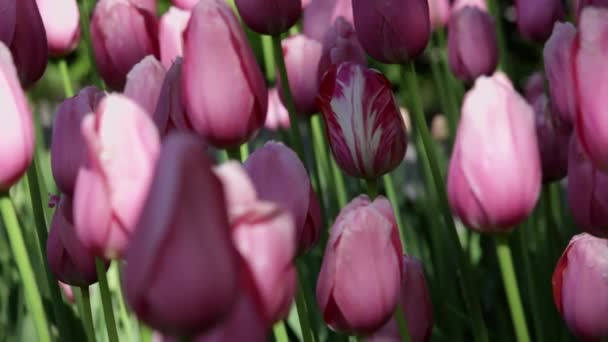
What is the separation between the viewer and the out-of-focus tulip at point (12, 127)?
2.22 ft

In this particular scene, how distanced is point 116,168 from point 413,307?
349 millimetres

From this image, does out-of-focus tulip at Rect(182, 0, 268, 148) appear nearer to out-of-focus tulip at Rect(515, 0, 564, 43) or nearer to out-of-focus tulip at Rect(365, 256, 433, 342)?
out-of-focus tulip at Rect(365, 256, 433, 342)

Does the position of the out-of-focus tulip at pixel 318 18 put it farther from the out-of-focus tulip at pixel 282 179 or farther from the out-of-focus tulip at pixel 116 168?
Result: the out-of-focus tulip at pixel 116 168

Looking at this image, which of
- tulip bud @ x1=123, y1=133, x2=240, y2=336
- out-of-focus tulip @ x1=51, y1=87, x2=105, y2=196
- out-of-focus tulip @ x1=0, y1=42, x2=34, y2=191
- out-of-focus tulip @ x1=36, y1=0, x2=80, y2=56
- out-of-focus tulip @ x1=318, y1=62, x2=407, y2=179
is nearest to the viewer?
tulip bud @ x1=123, y1=133, x2=240, y2=336

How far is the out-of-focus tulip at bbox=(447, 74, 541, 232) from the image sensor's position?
0.71m

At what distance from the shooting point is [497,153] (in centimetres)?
71

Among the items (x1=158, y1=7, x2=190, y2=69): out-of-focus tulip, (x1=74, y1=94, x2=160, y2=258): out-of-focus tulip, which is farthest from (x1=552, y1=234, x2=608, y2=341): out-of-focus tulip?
(x1=158, y1=7, x2=190, y2=69): out-of-focus tulip

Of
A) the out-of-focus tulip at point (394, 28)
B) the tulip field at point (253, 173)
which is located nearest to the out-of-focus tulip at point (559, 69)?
the tulip field at point (253, 173)

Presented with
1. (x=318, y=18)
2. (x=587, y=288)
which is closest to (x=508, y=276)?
(x=587, y=288)

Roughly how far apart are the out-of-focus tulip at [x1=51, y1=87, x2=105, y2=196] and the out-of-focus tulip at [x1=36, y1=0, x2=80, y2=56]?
1.35ft

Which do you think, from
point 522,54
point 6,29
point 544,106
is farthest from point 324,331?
point 522,54

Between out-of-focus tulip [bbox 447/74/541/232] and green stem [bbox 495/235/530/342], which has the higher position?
out-of-focus tulip [bbox 447/74/541/232]

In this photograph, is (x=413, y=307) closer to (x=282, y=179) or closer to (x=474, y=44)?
(x=282, y=179)

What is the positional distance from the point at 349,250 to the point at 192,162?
0.29 metres
